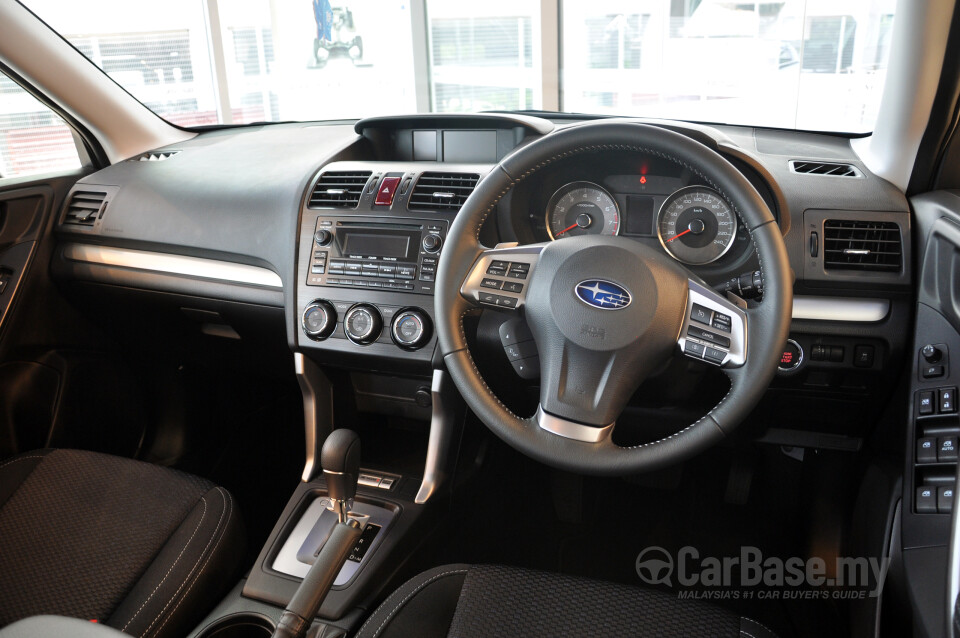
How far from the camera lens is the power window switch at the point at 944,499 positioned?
49.1 inches

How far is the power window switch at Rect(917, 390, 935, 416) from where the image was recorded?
4.38 ft

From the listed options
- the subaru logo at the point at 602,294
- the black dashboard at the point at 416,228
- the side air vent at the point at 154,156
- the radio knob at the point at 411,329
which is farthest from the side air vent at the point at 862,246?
the side air vent at the point at 154,156

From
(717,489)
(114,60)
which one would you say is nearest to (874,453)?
(717,489)

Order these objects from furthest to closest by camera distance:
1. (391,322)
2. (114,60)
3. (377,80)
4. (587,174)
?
(377,80), (114,60), (391,322), (587,174)

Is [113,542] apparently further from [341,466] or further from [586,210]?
[586,210]

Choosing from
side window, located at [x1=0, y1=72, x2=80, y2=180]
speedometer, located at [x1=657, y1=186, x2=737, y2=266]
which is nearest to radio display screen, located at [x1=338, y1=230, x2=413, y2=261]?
speedometer, located at [x1=657, y1=186, x2=737, y2=266]

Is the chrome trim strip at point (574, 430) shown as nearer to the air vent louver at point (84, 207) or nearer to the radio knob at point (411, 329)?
the radio knob at point (411, 329)

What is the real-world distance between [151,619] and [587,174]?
120 centimetres

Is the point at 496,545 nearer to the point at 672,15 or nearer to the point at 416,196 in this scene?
the point at 416,196

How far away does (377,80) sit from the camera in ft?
12.3

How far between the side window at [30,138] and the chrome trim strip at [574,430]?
1877 millimetres

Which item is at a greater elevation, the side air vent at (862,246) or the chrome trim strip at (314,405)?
the side air vent at (862,246)

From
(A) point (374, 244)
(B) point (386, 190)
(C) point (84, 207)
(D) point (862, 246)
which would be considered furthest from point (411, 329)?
(C) point (84, 207)

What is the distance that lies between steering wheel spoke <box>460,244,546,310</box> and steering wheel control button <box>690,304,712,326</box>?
0.90 ft
